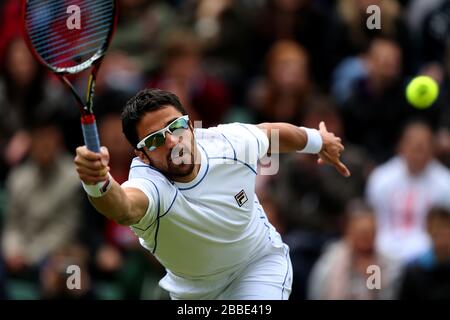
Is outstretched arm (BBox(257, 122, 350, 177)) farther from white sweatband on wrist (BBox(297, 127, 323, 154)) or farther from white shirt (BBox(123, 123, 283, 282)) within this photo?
white shirt (BBox(123, 123, 283, 282))

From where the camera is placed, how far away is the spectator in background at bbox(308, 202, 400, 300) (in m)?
11.0

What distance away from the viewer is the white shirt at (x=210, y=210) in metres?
7.32

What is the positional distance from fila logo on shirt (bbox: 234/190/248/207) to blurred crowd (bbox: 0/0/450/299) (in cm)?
281

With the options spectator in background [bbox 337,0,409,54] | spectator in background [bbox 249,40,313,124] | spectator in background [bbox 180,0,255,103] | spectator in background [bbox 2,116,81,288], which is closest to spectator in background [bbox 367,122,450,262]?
spectator in background [bbox 249,40,313,124]

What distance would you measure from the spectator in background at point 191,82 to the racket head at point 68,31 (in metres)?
4.76


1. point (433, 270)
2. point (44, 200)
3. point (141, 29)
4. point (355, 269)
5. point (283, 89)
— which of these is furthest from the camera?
point (141, 29)

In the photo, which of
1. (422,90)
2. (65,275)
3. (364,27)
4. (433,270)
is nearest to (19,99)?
(65,275)

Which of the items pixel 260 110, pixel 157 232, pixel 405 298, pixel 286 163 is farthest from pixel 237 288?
pixel 260 110

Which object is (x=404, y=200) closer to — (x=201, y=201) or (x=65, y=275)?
(x=65, y=275)

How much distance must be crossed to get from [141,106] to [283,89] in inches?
219

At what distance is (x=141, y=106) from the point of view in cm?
735

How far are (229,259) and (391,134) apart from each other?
5.23 metres

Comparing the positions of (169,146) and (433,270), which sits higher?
(169,146)

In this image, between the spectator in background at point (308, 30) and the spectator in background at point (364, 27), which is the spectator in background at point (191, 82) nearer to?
the spectator in background at point (308, 30)
